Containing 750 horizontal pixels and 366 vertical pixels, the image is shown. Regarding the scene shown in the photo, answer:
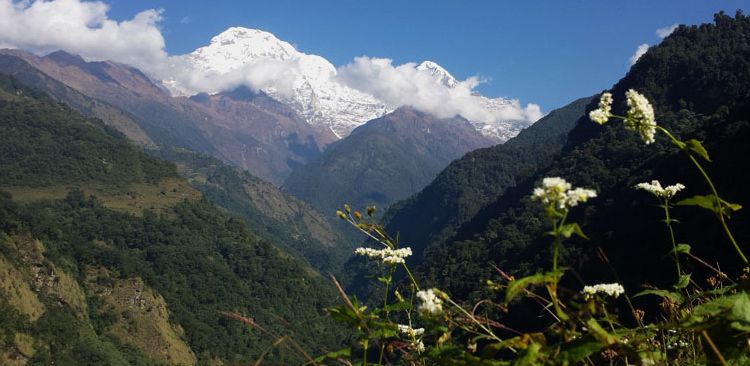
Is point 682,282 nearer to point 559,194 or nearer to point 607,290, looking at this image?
point 607,290

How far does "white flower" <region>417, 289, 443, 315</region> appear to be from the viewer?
2.66 m

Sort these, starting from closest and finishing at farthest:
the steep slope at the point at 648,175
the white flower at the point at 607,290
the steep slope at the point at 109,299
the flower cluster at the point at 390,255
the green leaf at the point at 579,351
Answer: the green leaf at the point at 579,351, the white flower at the point at 607,290, the flower cluster at the point at 390,255, the steep slope at the point at 648,175, the steep slope at the point at 109,299

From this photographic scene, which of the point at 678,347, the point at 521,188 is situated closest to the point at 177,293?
the point at 521,188

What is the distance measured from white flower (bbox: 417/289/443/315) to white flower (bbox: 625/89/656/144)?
1359mm

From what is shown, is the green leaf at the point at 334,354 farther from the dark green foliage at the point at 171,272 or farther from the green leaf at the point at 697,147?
the dark green foliage at the point at 171,272

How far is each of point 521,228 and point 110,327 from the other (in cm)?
10197

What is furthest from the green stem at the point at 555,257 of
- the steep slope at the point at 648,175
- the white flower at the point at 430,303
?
the steep slope at the point at 648,175

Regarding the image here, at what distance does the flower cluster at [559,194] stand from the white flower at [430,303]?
701mm

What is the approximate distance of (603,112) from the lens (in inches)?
123

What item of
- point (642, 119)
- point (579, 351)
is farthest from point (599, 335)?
point (642, 119)

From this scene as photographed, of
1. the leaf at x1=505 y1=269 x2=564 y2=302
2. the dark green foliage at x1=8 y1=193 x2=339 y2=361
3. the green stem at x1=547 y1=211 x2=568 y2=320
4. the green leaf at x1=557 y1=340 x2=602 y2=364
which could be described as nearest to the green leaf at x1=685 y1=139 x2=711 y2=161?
the green stem at x1=547 y1=211 x2=568 y2=320

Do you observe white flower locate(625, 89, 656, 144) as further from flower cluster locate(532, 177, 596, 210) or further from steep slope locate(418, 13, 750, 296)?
steep slope locate(418, 13, 750, 296)

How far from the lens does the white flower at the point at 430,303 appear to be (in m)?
2.66

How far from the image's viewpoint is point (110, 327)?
141 metres
